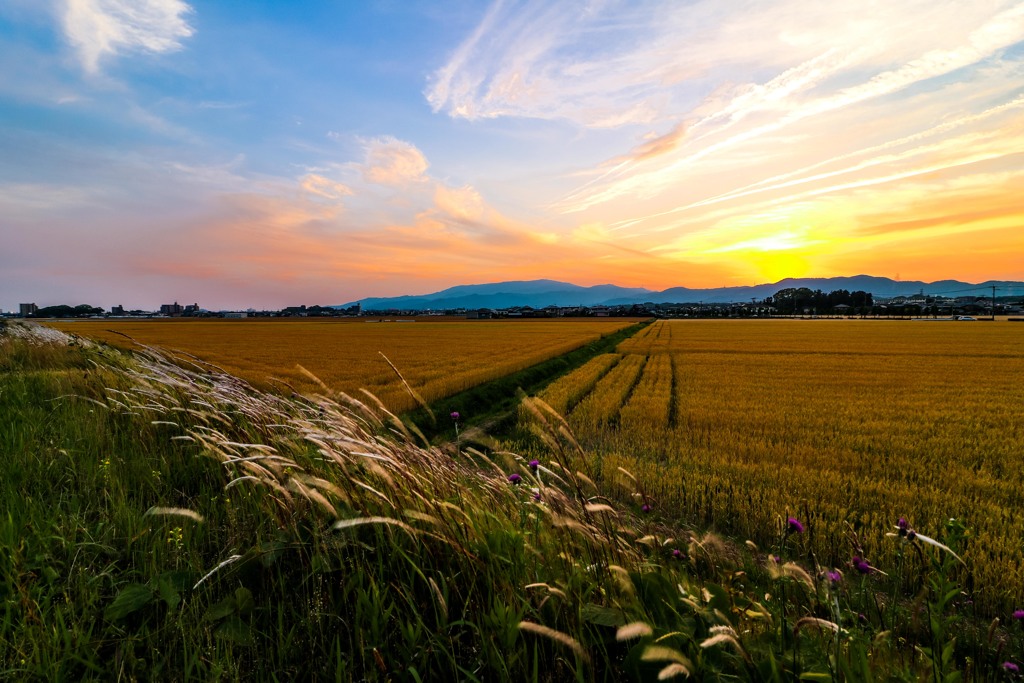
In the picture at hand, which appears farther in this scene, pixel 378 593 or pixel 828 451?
pixel 828 451

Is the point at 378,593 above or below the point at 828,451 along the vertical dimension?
above

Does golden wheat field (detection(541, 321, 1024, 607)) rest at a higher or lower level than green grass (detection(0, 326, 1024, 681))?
lower

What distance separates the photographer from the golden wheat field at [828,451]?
7.00m

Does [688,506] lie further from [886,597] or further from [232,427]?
[232,427]

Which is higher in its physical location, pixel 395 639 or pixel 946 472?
pixel 395 639

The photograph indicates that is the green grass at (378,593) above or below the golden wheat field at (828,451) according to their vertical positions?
above

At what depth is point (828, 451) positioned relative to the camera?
11391mm

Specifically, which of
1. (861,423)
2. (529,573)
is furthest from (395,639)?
(861,423)

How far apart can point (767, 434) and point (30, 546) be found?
15.0 meters

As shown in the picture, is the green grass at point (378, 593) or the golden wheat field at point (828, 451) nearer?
the green grass at point (378, 593)

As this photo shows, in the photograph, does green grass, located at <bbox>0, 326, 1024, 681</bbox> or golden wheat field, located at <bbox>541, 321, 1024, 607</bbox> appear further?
golden wheat field, located at <bbox>541, 321, 1024, 607</bbox>

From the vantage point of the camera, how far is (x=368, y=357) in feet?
116

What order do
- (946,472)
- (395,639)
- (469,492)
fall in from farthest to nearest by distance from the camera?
(946,472), (469,492), (395,639)

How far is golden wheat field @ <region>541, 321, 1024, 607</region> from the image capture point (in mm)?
7004
